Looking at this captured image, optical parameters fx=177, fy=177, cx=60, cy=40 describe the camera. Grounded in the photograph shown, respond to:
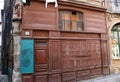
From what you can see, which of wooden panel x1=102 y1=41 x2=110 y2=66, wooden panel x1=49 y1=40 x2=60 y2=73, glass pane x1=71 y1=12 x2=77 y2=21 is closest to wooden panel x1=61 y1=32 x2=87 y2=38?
wooden panel x1=49 y1=40 x2=60 y2=73

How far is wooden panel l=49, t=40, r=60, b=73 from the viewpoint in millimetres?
9406

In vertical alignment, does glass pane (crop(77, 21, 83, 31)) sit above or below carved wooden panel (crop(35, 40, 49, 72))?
above

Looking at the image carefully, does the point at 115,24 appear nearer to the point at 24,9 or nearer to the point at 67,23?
the point at 67,23

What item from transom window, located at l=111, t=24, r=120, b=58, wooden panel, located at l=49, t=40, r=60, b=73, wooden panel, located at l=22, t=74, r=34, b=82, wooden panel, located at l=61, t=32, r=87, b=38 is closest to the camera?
wooden panel, located at l=22, t=74, r=34, b=82

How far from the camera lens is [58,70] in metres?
9.54

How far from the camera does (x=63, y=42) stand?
32.8ft

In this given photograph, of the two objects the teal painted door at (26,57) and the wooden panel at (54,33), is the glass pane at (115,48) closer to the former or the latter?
the wooden panel at (54,33)

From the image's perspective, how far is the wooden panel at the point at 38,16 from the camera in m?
9.03

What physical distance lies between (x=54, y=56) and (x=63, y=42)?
1017 millimetres

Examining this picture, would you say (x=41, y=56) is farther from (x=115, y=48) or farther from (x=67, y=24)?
(x=115, y=48)

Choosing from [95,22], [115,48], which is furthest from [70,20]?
[115,48]

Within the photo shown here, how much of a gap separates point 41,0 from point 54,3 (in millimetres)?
791

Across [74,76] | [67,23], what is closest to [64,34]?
[67,23]

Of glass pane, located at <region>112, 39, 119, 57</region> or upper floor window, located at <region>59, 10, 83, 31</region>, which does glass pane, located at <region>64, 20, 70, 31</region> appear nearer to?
upper floor window, located at <region>59, 10, 83, 31</region>
